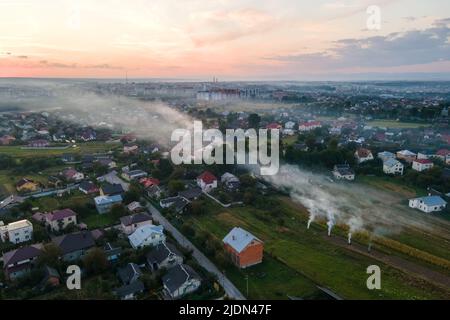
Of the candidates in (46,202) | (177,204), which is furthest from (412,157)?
(46,202)

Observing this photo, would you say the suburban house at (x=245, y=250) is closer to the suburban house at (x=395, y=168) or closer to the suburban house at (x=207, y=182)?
the suburban house at (x=207, y=182)

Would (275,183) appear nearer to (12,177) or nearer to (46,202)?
(46,202)

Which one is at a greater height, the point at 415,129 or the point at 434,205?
the point at 415,129

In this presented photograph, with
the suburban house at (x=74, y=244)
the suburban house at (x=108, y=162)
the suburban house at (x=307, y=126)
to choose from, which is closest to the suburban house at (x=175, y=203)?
the suburban house at (x=74, y=244)

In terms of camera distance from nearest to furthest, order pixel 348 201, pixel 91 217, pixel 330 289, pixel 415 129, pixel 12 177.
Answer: pixel 330 289
pixel 91 217
pixel 348 201
pixel 12 177
pixel 415 129

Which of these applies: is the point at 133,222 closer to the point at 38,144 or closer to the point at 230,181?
the point at 230,181

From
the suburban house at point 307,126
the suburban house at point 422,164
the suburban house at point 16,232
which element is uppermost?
the suburban house at point 307,126
